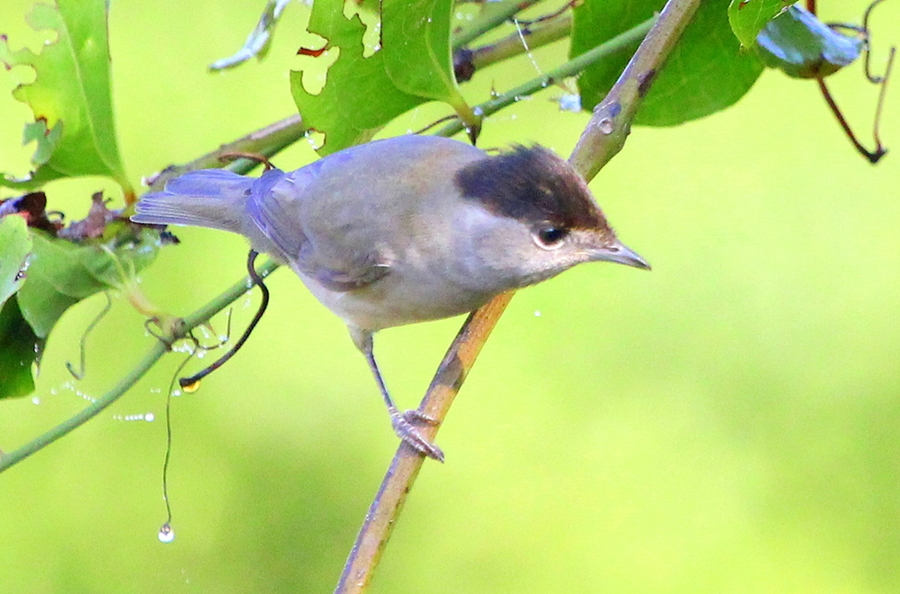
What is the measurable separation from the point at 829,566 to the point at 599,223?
1.47 m

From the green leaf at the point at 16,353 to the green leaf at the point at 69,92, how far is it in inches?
7.0

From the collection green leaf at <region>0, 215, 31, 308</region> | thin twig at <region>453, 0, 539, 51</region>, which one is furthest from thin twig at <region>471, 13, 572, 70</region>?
green leaf at <region>0, 215, 31, 308</region>

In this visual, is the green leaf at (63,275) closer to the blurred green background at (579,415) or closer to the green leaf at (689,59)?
the green leaf at (689,59)

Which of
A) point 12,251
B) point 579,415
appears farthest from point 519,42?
point 579,415

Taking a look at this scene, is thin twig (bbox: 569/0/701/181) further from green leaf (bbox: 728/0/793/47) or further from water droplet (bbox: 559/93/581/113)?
water droplet (bbox: 559/93/581/113)

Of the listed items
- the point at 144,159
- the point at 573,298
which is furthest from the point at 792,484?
the point at 144,159

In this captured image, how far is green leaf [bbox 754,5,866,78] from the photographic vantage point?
1055 mm

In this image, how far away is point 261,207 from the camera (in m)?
1.39

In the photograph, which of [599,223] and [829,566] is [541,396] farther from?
[599,223]

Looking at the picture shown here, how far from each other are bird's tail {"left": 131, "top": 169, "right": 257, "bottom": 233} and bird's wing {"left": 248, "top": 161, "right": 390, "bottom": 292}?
0.11 feet

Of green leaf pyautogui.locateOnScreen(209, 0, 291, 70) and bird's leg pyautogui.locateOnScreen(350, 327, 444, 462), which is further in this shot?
green leaf pyautogui.locateOnScreen(209, 0, 291, 70)

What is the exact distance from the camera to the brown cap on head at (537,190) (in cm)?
101

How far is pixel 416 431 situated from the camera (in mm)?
1080

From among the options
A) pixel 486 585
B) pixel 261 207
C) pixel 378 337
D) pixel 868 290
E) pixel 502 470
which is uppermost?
pixel 261 207
